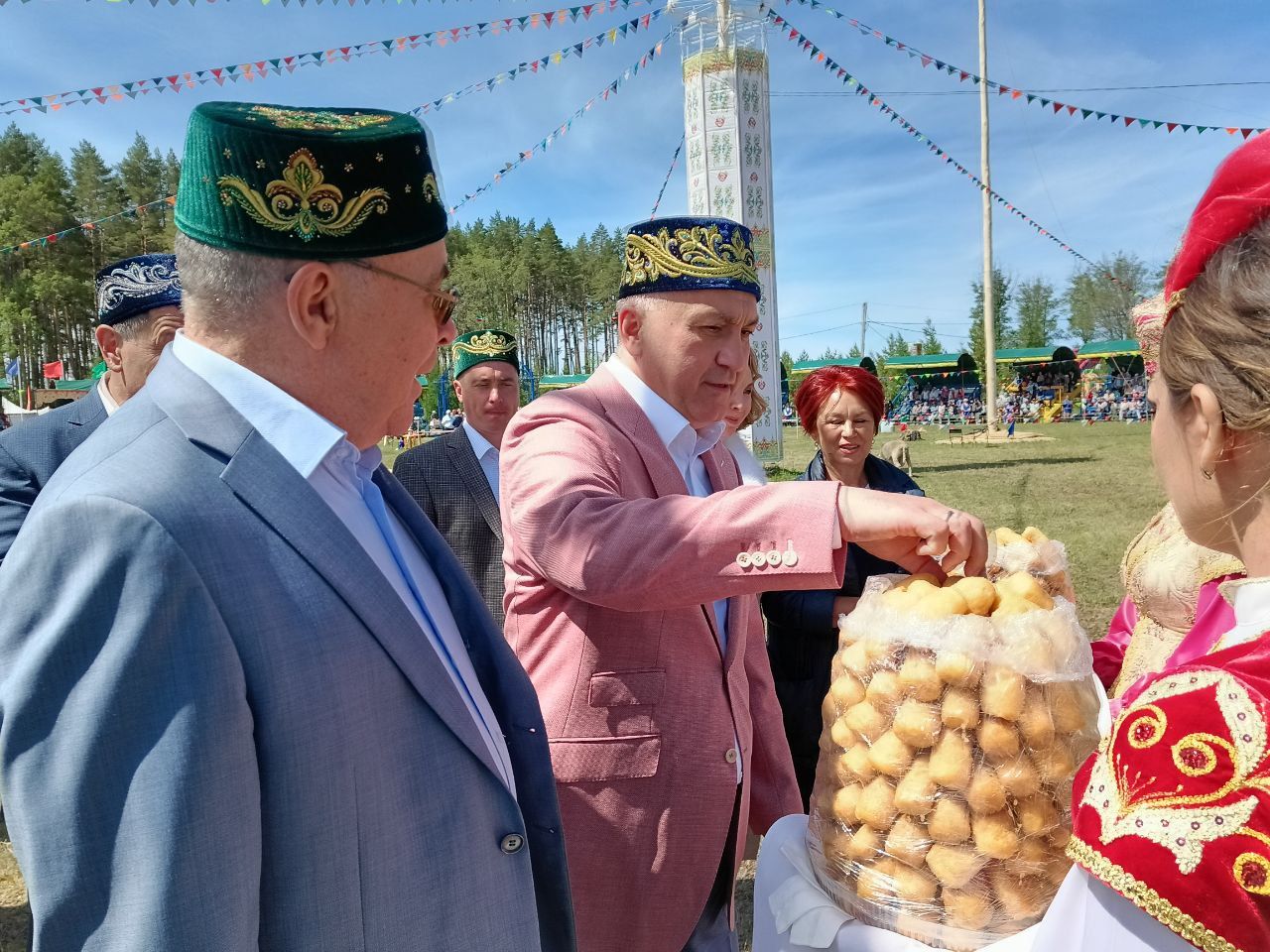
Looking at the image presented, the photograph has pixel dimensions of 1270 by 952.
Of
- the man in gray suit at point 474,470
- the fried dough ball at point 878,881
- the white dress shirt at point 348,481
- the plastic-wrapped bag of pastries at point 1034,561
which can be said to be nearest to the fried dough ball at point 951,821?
the fried dough ball at point 878,881

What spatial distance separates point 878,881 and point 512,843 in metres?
0.65

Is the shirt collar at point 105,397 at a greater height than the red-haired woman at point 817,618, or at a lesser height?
greater

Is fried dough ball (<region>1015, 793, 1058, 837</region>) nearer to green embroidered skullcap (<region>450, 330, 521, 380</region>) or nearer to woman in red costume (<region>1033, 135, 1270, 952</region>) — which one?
woman in red costume (<region>1033, 135, 1270, 952</region>)

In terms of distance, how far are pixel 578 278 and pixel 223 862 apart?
60894 mm

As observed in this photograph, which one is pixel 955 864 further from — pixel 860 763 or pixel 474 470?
pixel 474 470

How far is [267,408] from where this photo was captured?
1.11 m

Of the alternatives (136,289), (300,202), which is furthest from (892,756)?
(136,289)

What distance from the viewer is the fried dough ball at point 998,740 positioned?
1300mm

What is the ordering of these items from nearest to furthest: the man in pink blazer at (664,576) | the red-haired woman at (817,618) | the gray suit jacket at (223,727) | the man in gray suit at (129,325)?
the gray suit jacket at (223,727) → the man in pink blazer at (664,576) → the man in gray suit at (129,325) → the red-haired woman at (817,618)

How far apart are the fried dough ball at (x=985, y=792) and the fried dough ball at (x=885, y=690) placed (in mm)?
164

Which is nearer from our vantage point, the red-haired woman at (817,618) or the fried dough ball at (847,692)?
the fried dough ball at (847,692)

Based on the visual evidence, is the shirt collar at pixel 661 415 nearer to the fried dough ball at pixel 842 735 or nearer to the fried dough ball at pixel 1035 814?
the fried dough ball at pixel 842 735

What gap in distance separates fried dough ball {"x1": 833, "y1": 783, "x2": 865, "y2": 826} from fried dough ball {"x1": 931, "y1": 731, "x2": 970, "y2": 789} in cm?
17

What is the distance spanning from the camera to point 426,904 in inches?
43.0
